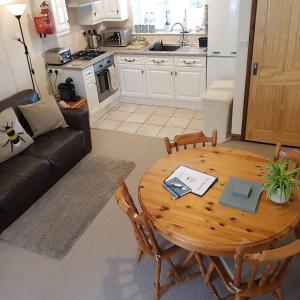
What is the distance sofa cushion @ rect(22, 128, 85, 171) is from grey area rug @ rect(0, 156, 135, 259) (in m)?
0.19

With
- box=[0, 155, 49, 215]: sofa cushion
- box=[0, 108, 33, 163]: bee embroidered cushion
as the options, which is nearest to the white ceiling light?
box=[0, 108, 33, 163]: bee embroidered cushion

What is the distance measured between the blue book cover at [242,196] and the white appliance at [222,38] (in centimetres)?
267

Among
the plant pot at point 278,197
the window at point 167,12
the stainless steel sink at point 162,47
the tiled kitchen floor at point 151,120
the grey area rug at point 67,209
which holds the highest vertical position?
the window at point 167,12

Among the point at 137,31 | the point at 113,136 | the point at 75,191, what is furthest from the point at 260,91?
the point at 137,31

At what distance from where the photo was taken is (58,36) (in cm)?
442

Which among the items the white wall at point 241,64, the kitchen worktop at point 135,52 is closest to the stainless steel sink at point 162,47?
the kitchen worktop at point 135,52

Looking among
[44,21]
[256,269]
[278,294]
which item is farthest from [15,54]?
[278,294]

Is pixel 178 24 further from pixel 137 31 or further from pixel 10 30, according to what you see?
pixel 10 30

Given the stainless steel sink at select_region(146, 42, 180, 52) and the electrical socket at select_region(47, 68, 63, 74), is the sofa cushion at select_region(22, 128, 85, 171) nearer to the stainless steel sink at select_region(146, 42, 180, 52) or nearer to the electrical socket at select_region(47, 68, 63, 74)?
the electrical socket at select_region(47, 68, 63, 74)

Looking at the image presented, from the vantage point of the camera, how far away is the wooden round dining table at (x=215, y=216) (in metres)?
1.55

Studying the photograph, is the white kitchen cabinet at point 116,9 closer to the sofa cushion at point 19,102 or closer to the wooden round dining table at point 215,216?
the sofa cushion at point 19,102

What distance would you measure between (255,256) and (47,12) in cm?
381

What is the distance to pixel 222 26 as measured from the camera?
13.3 feet

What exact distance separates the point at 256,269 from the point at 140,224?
637 millimetres
